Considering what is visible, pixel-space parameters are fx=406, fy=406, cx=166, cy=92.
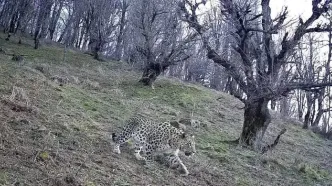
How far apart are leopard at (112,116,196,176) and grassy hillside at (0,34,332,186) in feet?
1.07

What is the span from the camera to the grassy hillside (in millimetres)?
7914

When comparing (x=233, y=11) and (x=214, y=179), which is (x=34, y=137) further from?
(x=233, y=11)

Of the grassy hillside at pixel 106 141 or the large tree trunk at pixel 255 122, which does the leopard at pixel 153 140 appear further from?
the large tree trunk at pixel 255 122

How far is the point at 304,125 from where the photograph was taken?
2530 centimetres

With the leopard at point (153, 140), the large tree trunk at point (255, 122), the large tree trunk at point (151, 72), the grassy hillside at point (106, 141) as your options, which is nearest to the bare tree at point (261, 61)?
the large tree trunk at point (255, 122)

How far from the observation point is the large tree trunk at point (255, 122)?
1446 cm

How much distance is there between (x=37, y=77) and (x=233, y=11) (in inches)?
314

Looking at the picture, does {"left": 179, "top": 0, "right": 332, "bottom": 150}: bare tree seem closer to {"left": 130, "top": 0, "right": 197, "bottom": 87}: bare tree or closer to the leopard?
the leopard

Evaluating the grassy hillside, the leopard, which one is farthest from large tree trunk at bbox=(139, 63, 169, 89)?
the leopard

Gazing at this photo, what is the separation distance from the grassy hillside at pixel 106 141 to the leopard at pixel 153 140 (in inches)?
12.8

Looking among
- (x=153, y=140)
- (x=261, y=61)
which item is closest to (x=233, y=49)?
(x=261, y=61)

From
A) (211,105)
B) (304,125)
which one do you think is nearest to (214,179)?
(211,105)

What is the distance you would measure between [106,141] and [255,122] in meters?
6.09

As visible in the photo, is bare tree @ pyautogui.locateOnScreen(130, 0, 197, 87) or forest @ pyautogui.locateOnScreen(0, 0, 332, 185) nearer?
forest @ pyautogui.locateOnScreen(0, 0, 332, 185)
